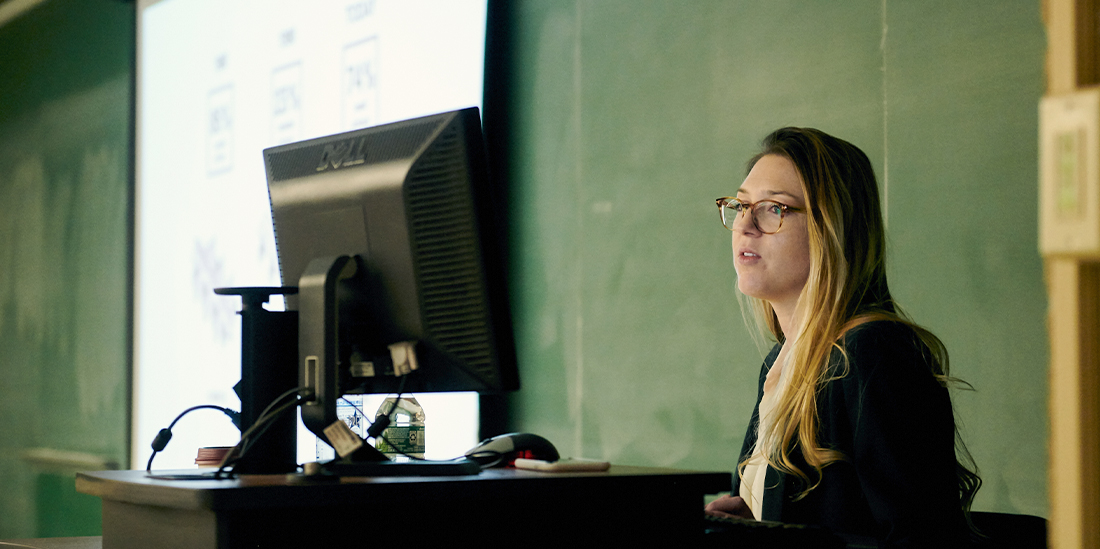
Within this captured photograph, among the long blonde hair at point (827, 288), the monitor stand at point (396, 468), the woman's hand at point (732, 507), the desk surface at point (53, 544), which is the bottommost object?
the desk surface at point (53, 544)

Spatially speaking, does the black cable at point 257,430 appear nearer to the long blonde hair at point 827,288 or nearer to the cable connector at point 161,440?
the cable connector at point 161,440

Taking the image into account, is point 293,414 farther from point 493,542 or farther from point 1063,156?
point 1063,156

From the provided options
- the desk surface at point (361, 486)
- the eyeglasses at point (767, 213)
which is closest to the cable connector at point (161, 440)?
the desk surface at point (361, 486)

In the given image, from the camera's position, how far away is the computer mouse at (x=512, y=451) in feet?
4.75

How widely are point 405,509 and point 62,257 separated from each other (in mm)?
4486

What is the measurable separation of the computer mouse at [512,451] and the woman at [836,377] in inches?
12.2

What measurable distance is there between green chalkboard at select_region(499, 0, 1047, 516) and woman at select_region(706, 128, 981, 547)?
0.99ft

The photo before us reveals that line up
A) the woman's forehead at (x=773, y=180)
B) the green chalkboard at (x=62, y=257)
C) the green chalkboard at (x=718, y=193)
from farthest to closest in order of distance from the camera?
1. the green chalkboard at (x=62, y=257)
2. the green chalkboard at (x=718, y=193)
3. the woman's forehead at (x=773, y=180)

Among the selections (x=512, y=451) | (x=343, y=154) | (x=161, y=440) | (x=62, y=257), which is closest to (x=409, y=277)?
(x=343, y=154)

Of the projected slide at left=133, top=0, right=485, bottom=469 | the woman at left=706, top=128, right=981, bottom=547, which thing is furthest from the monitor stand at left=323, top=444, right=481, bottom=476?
the projected slide at left=133, top=0, right=485, bottom=469

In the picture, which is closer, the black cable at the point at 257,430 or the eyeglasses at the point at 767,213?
the black cable at the point at 257,430

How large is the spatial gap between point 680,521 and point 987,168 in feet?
3.36

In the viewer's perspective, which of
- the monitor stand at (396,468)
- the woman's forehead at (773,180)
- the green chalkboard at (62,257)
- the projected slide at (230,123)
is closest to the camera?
the monitor stand at (396,468)

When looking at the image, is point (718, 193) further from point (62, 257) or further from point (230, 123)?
point (62, 257)
